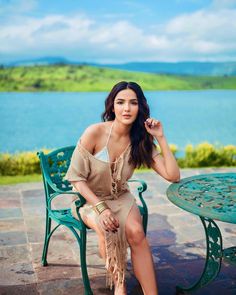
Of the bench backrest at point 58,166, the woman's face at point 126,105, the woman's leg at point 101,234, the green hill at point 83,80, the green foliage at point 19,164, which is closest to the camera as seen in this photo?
the woman's leg at point 101,234

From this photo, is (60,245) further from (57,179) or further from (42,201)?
(42,201)

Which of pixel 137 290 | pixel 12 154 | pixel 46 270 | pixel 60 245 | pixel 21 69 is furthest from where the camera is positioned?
pixel 21 69

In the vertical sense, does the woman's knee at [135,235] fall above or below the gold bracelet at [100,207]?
below

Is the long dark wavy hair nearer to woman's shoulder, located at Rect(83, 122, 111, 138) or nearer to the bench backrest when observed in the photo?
woman's shoulder, located at Rect(83, 122, 111, 138)

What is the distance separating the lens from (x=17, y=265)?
323 centimetres

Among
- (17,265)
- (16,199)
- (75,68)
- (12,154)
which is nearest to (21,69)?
(75,68)

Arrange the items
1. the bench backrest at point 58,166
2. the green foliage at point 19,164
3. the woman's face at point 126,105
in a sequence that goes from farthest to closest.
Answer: the green foliage at point 19,164
the bench backrest at point 58,166
the woman's face at point 126,105

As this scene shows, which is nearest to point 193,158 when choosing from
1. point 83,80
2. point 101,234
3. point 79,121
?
point 101,234

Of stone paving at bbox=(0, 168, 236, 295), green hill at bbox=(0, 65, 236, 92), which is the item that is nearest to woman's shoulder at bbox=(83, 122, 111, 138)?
stone paving at bbox=(0, 168, 236, 295)

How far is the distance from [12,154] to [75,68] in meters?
26.5

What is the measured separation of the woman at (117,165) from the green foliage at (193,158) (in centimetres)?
438

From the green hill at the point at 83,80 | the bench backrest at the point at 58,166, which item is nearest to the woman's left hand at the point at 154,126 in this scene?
the bench backrest at the point at 58,166

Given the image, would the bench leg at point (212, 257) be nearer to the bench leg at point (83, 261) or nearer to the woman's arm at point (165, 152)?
the woman's arm at point (165, 152)

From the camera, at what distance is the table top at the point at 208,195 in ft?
7.47
